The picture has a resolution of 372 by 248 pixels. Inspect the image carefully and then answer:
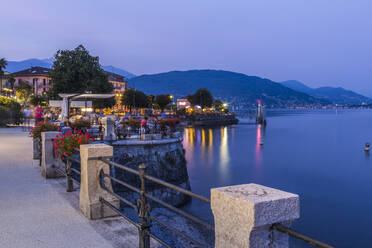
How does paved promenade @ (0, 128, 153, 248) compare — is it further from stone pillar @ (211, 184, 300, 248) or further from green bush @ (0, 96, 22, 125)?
green bush @ (0, 96, 22, 125)

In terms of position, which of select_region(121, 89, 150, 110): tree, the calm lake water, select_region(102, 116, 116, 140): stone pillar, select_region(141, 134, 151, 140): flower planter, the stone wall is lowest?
the calm lake water

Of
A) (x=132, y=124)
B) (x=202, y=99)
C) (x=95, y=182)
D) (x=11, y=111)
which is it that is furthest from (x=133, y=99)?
(x=95, y=182)

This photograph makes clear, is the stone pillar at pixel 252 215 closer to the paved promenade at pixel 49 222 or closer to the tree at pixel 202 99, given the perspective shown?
the paved promenade at pixel 49 222

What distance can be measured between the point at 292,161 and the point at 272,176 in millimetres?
10590

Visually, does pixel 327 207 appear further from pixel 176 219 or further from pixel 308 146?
pixel 308 146

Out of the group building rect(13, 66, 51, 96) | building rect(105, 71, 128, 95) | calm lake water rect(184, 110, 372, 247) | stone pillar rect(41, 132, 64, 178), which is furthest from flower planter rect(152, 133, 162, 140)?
building rect(105, 71, 128, 95)

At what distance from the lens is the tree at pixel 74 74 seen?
4394cm

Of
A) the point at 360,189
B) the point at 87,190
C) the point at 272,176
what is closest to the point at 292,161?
the point at 272,176

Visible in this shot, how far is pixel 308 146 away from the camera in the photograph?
61062 millimetres

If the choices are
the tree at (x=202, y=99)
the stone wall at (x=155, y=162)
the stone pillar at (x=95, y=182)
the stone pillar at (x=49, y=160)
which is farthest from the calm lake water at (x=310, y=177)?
the tree at (x=202, y=99)

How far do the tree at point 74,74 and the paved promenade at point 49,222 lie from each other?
36259 mm

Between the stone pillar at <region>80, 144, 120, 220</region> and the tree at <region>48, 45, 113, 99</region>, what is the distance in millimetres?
39397

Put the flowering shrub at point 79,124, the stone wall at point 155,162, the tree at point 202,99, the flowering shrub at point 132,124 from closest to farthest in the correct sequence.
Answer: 1. the stone wall at point 155,162
2. the flowering shrub at point 79,124
3. the flowering shrub at point 132,124
4. the tree at point 202,99

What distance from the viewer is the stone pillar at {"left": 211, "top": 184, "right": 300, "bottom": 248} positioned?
2660 millimetres
